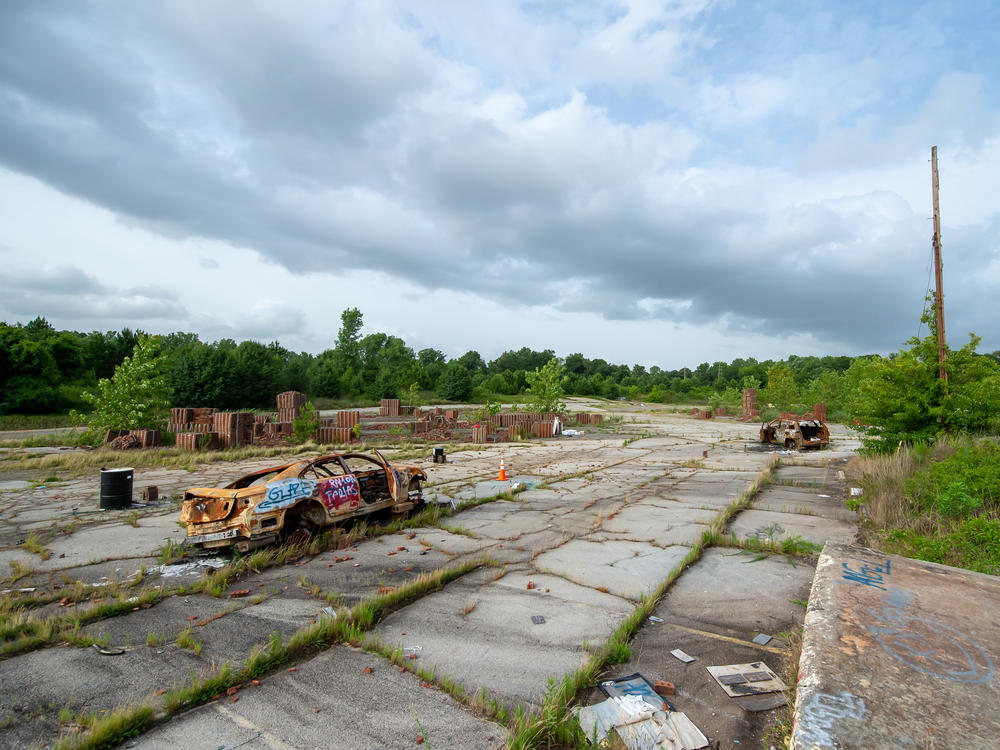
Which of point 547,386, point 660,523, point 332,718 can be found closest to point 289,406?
point 547,386

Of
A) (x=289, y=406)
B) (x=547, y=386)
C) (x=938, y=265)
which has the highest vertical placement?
(x=938, y=265)

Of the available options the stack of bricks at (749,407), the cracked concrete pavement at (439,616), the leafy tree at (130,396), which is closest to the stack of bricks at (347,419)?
the leafy tree at (130,396)

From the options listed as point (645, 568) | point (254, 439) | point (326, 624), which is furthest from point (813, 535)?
point (254, 439)

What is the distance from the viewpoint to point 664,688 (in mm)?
3480

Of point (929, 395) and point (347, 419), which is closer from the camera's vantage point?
point (929, 395)

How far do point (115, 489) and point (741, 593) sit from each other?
997 cm

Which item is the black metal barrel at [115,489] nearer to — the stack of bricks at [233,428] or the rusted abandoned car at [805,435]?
the stack of bricks at [233,428]

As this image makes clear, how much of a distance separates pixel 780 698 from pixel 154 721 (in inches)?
153

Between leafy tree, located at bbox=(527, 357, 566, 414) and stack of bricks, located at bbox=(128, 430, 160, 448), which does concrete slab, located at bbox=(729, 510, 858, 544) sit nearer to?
stack of bricks, located at bbox=(128, 430, 160, 448)

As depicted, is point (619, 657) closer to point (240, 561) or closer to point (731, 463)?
point (240, 561)

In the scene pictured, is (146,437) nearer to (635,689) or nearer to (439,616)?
(439,616)

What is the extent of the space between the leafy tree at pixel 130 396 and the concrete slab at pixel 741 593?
67.5 feet

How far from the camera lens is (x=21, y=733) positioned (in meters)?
2.96

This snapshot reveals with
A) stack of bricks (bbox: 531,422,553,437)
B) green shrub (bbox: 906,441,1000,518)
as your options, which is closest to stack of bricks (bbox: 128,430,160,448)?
stack of bricks (bbox: 531,422,553,437)
